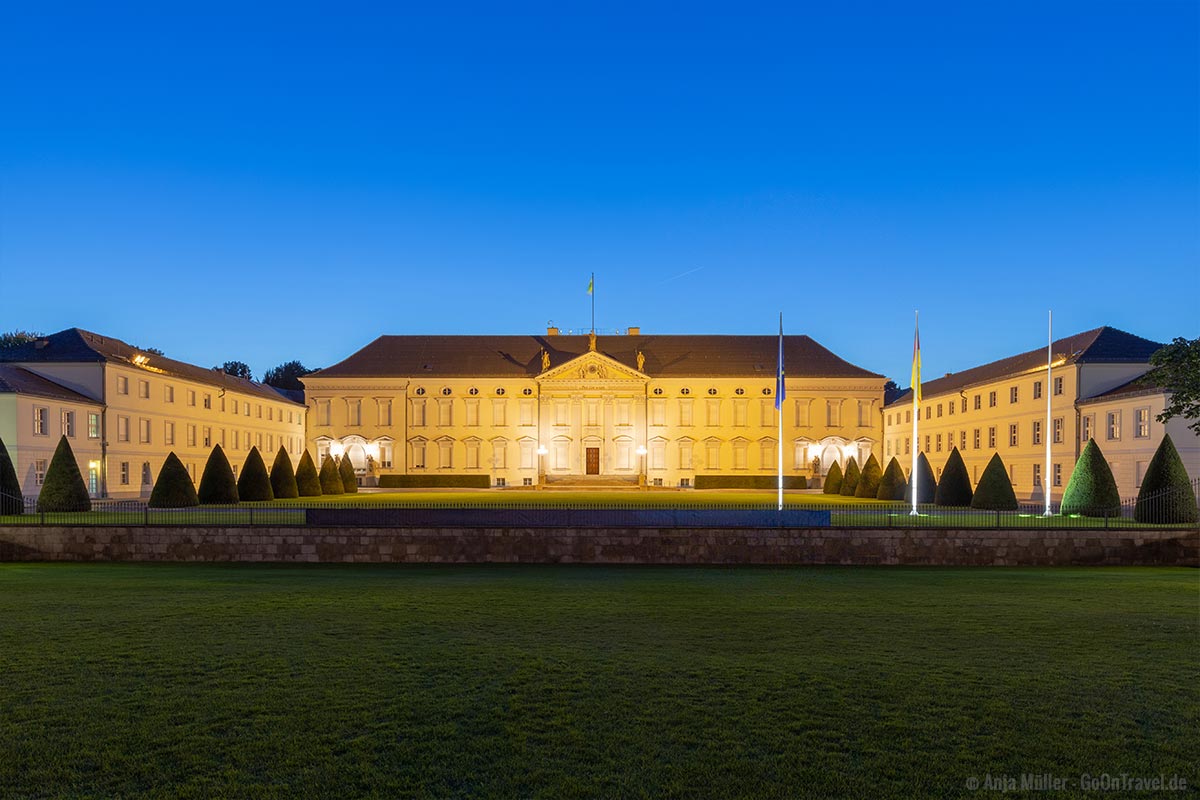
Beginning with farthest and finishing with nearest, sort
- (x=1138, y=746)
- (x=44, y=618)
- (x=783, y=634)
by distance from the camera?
(x=44, y=618)
(x=783, y=634)
(x=1138, y=746)

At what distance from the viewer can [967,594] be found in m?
16.3

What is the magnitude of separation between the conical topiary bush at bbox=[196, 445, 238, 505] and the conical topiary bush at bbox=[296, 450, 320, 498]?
906cm

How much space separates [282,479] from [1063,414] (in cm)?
4464

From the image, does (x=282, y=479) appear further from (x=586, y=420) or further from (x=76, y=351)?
(x=586, y=420)

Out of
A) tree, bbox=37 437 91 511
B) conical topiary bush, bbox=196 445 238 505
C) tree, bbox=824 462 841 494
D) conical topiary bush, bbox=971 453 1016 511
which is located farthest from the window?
tree, bbox=37 437 91 511

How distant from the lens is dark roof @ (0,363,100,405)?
39188 millimetres

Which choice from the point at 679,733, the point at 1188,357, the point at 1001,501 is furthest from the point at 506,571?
the point at 1001,501

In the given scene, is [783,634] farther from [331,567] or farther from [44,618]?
[331,567]

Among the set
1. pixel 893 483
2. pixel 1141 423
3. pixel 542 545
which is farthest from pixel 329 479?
pixel 1141 423

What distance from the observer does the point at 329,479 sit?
49.4 m

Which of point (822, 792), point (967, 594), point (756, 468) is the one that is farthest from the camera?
point (756, 468)

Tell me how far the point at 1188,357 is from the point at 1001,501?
13.1 m

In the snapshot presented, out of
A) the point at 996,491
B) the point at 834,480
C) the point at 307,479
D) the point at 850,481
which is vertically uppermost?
the point at 996,491

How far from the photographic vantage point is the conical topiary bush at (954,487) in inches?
1446
